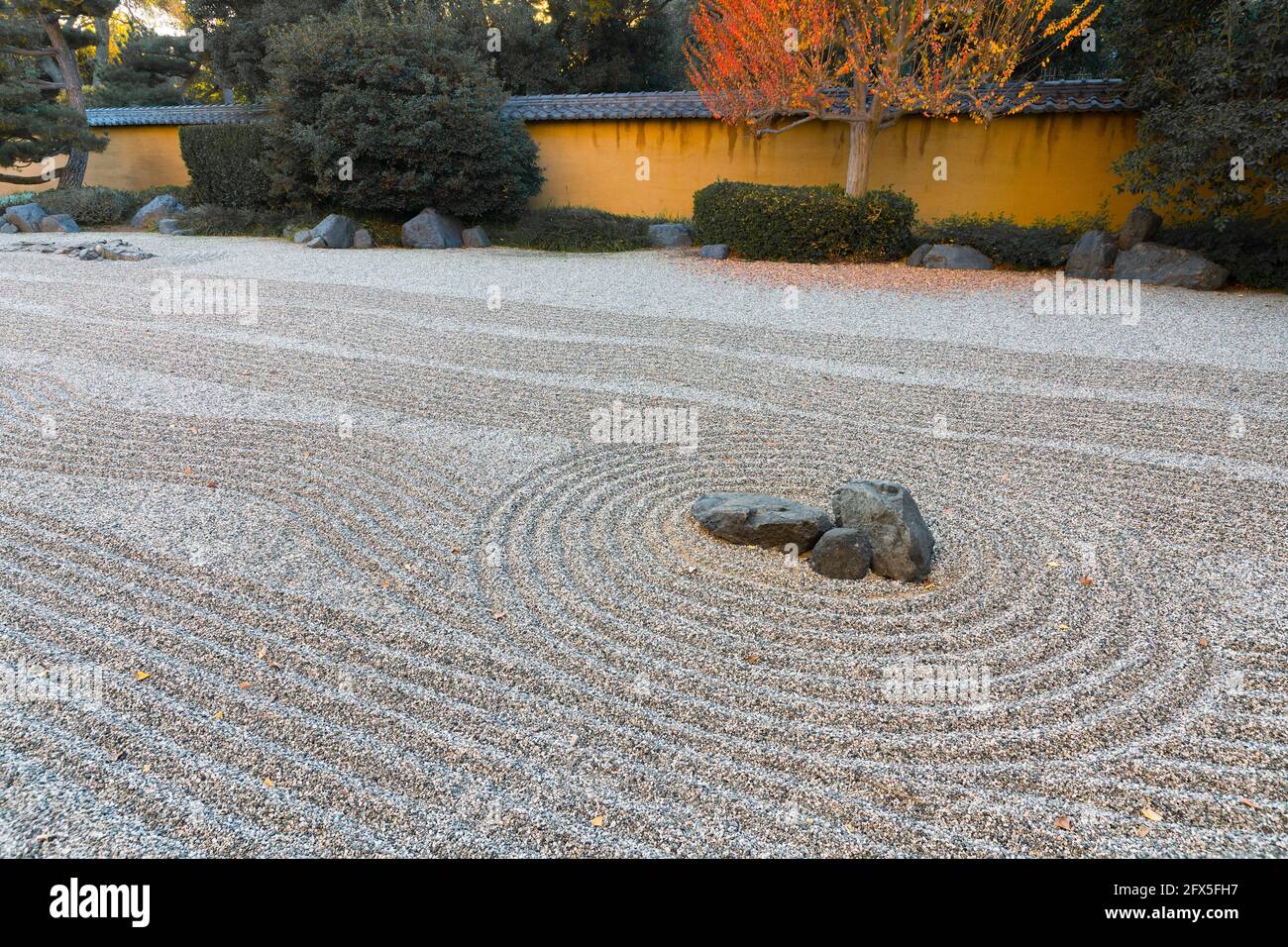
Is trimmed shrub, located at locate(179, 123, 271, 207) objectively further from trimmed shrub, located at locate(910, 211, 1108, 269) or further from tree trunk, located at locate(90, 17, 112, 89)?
trimmed shrub, located at locate(910, 211, 1108, 269)

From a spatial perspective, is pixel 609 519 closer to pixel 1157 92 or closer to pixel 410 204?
pixel 1157 92

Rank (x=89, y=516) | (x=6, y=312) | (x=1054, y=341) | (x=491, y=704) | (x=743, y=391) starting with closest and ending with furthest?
(x=491, y=704) → (x=89, y=516) → (x=743, y=391) → (x=1054, y=341) → (x=6, y=312)

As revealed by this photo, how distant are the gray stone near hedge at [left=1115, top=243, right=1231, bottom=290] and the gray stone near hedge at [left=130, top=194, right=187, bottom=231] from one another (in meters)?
18.0

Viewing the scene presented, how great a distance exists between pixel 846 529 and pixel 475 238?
13.4 m

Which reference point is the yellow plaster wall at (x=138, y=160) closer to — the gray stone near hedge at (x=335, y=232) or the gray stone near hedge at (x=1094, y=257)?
the gray stone near hedge at (x=335, y=232)

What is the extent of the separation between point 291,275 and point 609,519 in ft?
31.0

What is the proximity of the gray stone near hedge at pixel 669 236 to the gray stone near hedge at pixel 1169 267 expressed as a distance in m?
7.31

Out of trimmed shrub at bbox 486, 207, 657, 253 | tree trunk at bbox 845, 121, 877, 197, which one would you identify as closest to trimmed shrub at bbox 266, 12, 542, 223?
trimmed shrub at bbox 486, 207, 657, 253

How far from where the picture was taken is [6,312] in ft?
30.1

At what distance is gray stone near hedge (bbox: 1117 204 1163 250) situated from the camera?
464 inches

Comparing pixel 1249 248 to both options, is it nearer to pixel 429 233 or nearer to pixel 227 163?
pixel 429 233

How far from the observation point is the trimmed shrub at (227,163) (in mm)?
17453

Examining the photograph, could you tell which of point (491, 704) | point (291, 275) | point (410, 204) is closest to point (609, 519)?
point (491, 704)

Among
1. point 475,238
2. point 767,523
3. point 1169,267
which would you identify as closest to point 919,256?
point 1169,267
